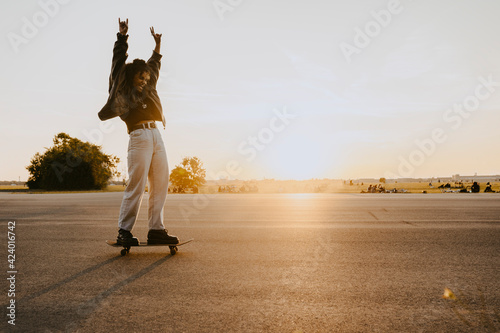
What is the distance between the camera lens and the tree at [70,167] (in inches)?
2313

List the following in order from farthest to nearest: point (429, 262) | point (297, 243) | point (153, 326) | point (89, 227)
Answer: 1. point (89, 227)
2. point (297, 243)
3. point (429, 262)
4. point (153, 326)

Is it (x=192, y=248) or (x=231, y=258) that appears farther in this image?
(x=192, y=248)

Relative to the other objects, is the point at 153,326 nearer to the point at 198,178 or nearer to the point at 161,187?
the point at 161,187

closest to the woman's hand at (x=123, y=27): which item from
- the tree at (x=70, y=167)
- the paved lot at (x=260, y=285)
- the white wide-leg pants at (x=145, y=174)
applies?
the white wide-leg pants at (x=145, y=174)

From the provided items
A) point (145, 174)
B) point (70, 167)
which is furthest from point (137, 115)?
point (70, 167)

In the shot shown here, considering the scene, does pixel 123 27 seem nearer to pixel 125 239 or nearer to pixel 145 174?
pixel 145 174

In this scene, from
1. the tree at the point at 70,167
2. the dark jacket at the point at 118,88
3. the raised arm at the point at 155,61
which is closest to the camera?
the dark jacket at the point at 118,88

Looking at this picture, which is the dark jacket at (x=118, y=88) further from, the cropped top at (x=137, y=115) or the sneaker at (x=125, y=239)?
the sneaker at (x=125, y=239)

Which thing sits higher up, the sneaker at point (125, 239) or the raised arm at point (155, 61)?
the raised arm at point (155, 61)

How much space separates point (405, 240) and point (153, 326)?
200 inches

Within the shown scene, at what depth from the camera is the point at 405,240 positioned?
6.47 meters

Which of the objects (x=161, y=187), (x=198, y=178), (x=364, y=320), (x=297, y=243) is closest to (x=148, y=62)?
(x=161, y=187)

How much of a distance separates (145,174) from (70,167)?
60.4m

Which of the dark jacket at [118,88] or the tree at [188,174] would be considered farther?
the tree at [188,174]
